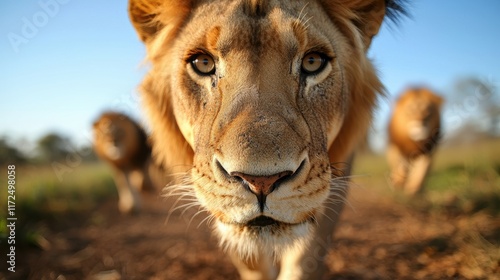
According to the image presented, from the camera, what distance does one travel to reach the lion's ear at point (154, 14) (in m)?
2.75

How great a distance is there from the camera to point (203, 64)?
2383 mm

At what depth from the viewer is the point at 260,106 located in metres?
2.00

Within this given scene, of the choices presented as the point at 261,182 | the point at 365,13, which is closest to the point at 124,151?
the point at 365,13

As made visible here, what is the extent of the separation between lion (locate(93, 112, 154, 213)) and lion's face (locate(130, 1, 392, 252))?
553 cm

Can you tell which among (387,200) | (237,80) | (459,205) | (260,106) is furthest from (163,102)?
(387,200)

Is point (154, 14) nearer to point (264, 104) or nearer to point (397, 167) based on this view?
point (264, 104)

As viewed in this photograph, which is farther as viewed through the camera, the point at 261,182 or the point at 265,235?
the point at 265,235

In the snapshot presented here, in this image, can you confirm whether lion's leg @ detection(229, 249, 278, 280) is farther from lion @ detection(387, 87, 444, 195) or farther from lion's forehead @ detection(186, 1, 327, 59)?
lion @ detection(387, 87, 444, 195)

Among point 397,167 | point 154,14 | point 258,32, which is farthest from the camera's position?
point 397,167

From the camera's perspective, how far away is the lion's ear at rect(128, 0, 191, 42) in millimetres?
2750

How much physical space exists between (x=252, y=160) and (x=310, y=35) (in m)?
0.97

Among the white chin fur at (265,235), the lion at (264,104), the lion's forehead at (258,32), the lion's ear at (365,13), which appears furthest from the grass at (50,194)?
the lion's ear at (365,13)

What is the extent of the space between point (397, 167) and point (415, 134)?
123cm

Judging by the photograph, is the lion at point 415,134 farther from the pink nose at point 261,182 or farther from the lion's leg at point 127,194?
the pink nose at point 261,182
